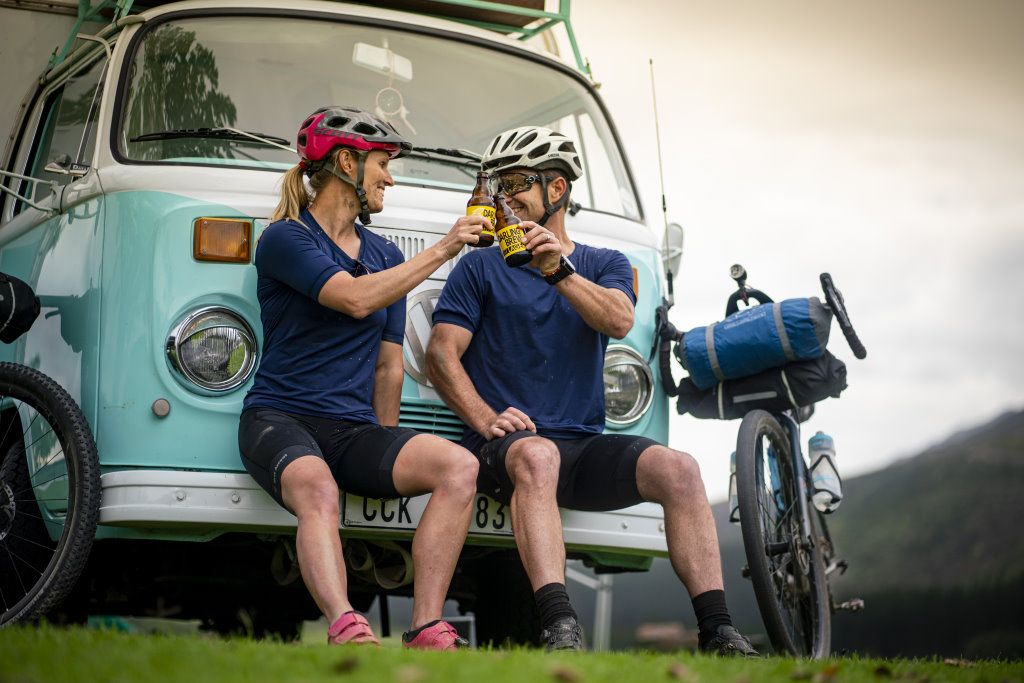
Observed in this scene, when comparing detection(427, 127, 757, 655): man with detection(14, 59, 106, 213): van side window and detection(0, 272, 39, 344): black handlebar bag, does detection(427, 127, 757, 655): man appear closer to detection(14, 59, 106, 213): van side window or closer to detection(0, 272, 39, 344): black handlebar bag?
detection(0, 272, 39, 344): black handlebar bag

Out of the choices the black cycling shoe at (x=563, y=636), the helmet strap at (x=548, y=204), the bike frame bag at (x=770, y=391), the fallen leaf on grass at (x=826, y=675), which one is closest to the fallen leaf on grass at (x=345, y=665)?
the black cycling shoe at (x=563, y=636)

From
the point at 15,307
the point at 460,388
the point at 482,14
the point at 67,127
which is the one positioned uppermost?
the point at 482,14

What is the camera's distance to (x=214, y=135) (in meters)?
5.95

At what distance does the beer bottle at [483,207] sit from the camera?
17.5 ft

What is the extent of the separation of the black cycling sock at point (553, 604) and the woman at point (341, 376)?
11.7 inches

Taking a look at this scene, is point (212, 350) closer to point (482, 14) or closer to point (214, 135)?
point (214, 135)

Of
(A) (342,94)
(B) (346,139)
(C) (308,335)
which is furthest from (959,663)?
(A) (342,94)

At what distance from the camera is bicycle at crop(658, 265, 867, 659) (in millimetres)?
5973

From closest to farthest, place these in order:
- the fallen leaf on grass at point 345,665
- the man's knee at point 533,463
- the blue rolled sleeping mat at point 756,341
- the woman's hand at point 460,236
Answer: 1. the fallen leaf on grass at point 345,665
2. the man's knee at point 533,463
3. the woman's hand at point 460,236
4. the blue rolled sleeping mat at point 756,341

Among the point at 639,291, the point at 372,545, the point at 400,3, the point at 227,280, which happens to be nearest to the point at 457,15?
the point at 400,3

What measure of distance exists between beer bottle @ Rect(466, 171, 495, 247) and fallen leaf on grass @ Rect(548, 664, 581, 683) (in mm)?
1917

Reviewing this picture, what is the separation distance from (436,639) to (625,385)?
65.4 inches

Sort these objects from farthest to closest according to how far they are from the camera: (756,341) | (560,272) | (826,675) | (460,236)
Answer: (756,341) < (560,272) < (460,236) < (826,675)

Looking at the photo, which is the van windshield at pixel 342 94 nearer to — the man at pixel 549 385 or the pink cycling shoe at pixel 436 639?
the man at pixel 549 385
